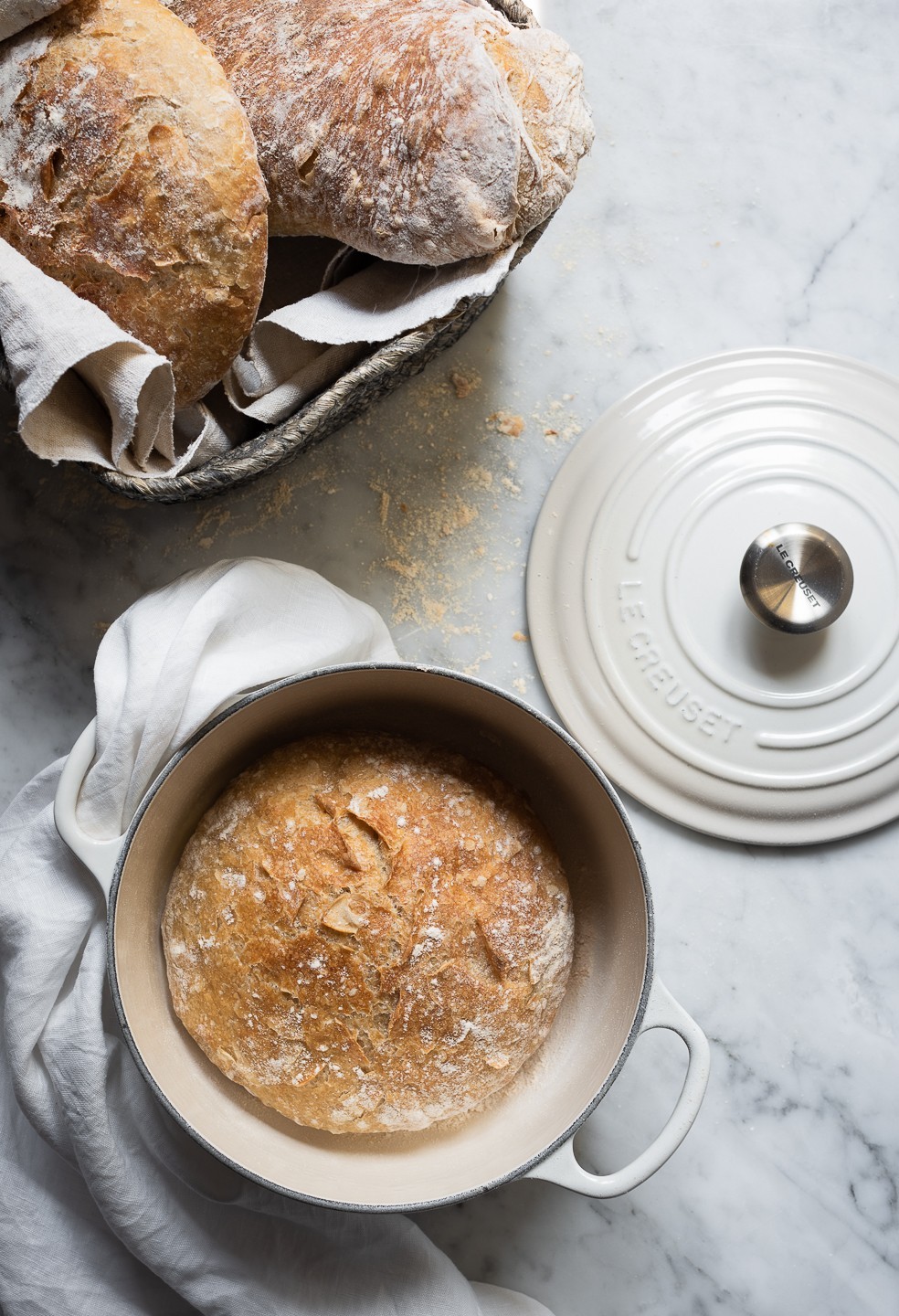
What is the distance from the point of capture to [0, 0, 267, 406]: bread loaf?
2.57 ft

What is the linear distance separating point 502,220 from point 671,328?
0.33 meters

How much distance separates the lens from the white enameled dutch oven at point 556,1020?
2.82 feet

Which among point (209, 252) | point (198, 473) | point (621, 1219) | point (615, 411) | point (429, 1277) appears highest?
point (209, 252)

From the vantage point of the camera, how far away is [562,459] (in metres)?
1.08

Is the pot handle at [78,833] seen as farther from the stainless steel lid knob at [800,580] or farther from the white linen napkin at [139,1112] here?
the stainless steel lid knob at [800,580]

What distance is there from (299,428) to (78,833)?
1.38 ft

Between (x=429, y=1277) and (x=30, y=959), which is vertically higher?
(x=30, y=959)

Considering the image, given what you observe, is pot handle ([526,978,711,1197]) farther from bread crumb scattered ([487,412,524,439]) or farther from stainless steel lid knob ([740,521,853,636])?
bread crumb scattered ([487,412,524,439])

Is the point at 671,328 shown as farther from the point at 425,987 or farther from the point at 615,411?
the point at 425,987

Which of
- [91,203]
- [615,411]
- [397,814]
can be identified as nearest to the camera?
[91,203]

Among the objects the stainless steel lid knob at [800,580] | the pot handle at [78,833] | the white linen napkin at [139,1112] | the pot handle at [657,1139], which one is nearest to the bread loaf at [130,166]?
the white linen napkin at [139,1112]

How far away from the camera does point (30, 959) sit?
0.95 m

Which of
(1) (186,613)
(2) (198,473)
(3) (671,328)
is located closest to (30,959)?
(1) (186,613)

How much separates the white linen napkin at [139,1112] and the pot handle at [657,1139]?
274 millimetres
